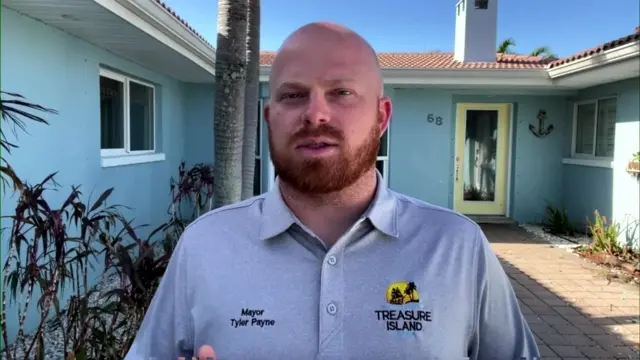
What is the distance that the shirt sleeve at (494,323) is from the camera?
1.32 m

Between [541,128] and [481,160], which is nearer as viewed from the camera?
[541,128]

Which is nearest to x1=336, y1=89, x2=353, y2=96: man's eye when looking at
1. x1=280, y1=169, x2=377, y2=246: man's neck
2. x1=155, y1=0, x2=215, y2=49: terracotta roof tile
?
x1=280, y1=169, x2=377, y2=246: man's neck

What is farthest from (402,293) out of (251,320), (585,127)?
(585,127)

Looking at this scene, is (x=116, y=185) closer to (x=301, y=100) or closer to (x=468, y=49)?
(x=301, y=100)

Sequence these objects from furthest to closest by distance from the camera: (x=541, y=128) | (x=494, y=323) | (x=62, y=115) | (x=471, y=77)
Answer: (x=541, y=128), (x=471, y=77), (x=62, y=115), (x=494, y=323)

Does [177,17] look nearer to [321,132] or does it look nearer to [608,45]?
[321,132]

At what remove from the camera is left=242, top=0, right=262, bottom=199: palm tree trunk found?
11.9ft

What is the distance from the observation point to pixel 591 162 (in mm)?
8852

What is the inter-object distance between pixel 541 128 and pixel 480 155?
1.24 metres

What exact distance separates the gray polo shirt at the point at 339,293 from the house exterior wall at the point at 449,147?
8423mm

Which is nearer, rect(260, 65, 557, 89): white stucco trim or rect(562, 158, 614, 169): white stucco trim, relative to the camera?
rect(562, 158, 614, 169): white stucco trim

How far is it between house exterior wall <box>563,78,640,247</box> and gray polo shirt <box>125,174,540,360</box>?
23.7ft

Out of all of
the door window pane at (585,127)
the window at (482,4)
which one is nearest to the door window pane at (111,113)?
the door window pane at (585,127)

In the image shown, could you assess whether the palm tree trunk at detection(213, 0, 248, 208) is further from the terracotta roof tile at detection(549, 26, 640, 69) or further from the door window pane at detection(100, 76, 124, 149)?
the terracotta roof tile at detection(549, 26, 640, 69)
